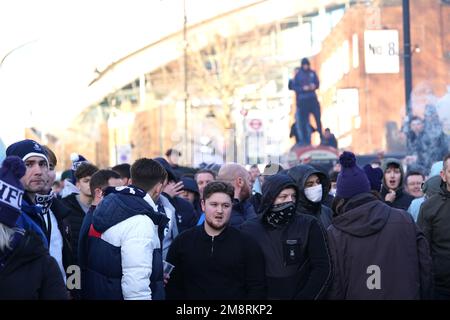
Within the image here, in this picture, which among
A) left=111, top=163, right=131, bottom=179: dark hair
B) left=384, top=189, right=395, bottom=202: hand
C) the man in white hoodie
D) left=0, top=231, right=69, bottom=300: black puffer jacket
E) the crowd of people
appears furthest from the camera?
left=384, top=189, right=395, bottom=202: hand

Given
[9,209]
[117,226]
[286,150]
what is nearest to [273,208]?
[117,226]

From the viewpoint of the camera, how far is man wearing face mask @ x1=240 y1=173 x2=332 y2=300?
719cm

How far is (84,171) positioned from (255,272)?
346 cm

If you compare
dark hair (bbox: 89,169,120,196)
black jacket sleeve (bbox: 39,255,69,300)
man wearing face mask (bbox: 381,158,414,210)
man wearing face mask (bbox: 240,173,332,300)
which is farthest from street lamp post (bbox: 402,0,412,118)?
black jacket sleeve (bbox: 39,255,69,300)

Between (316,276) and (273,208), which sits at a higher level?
(273,208)

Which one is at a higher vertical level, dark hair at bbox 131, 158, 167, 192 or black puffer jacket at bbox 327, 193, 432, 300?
dark hair at bbox 131, 158, 167, 192

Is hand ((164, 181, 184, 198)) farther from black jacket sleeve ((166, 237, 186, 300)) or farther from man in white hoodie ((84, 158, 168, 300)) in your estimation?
man in white hoodie ((84, 158, 168, 300))

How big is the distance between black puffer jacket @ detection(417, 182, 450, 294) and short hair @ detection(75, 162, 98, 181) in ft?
10.9

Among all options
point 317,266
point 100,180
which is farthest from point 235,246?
point 100,180

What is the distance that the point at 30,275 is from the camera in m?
5.49
